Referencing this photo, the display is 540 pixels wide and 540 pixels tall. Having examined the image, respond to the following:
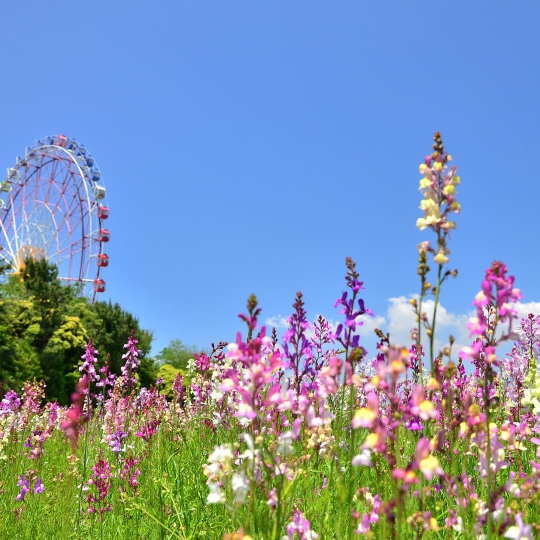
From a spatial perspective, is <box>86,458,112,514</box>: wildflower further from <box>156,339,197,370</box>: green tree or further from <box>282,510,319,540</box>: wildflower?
<box>156,339,197,370</box>: green tree

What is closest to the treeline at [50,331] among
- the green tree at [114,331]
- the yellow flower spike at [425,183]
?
the green tree at [114,331]

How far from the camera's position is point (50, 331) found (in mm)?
28953

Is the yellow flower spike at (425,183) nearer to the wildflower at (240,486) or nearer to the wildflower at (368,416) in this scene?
the wildflower at (368,416)

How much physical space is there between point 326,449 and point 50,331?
29.1m

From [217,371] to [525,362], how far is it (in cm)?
375

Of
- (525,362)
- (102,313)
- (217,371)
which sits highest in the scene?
(102,313)

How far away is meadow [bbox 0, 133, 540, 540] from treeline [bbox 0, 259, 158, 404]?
1996 centimetres

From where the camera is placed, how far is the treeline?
2588 centimetres

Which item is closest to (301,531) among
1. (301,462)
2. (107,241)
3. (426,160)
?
(301,462)

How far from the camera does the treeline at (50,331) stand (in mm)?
25875

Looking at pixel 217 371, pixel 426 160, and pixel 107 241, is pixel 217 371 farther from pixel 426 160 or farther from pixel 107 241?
pixel 107 241

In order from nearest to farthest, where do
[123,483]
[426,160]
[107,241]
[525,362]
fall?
[426,160] < [123,483] < [525,362] < [107,241]

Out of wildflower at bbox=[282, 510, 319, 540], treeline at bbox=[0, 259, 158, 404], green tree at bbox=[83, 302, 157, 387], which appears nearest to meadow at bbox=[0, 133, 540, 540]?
wildflower at bbox=[282, 510, 319, 540]

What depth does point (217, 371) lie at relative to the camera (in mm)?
5121
